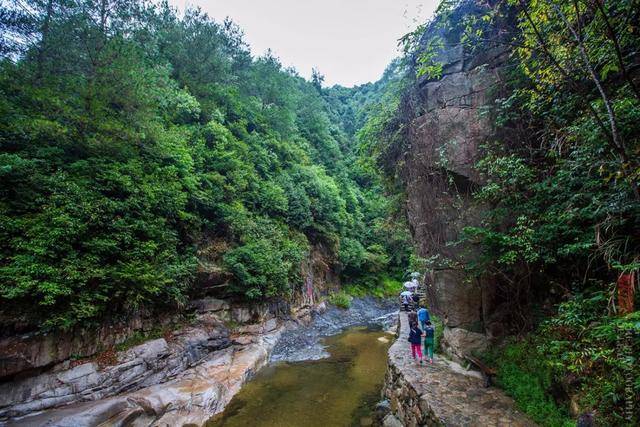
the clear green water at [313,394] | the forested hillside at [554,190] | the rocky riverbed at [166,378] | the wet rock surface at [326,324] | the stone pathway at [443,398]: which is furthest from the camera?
the wet rock surface at [326,324]

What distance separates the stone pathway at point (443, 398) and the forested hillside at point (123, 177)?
19.8ft

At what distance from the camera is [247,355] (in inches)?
387

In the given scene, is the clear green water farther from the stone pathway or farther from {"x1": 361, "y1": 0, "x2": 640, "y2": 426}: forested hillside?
{"x1": 361, "y1": 0, "x2": 640, "y2": 426}: forested hillside

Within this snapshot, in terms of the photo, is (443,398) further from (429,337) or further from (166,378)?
(166,378)

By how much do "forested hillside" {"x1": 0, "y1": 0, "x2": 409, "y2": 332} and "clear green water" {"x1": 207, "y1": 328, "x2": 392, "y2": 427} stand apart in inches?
141

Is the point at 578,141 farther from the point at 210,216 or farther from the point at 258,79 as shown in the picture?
the point at 258,79

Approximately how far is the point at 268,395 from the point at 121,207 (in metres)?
6.67

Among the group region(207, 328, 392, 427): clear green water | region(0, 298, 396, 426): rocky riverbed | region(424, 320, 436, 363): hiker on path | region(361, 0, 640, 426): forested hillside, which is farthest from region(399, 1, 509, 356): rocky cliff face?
region(0, 298, 396, 426): rocky riverbed

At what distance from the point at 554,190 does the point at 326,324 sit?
1360cm

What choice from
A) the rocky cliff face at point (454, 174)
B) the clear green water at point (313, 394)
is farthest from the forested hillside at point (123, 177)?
the clear green water at point (313, 394)

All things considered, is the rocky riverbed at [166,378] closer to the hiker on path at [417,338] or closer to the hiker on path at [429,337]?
the hiker on path at [417,338]

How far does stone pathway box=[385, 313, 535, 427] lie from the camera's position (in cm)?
450

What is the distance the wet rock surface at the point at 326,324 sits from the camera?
11.3m

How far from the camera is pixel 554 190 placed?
15.9ft
